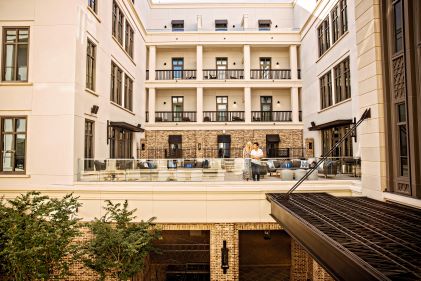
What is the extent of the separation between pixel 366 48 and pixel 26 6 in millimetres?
12133

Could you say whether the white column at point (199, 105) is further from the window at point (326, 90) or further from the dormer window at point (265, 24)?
the window at point (326, 90)

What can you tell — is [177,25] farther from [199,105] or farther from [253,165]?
[253,165]

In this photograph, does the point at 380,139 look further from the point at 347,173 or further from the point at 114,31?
the point at 114,31

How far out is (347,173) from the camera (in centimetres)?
1102

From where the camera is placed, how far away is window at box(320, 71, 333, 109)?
18.6 meters

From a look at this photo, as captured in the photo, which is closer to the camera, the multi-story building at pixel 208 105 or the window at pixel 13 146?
the multi-story building at pixel 208 105

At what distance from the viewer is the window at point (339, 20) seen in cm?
1606

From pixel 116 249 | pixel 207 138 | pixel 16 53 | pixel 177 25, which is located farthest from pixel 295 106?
pixel 16 53

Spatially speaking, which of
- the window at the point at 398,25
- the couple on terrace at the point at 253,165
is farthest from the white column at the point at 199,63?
the window at the point at 398,25

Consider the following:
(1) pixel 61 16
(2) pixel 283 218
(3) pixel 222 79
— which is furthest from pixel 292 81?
(2) pixel 283 218

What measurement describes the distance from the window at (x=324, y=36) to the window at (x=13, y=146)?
17230mm

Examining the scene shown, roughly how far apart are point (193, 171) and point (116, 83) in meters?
8.51

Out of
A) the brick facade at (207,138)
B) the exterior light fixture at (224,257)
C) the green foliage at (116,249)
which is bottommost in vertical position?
the exterior light fixture at (224,257)

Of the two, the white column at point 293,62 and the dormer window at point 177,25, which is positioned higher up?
the dormer window at point 177,25
